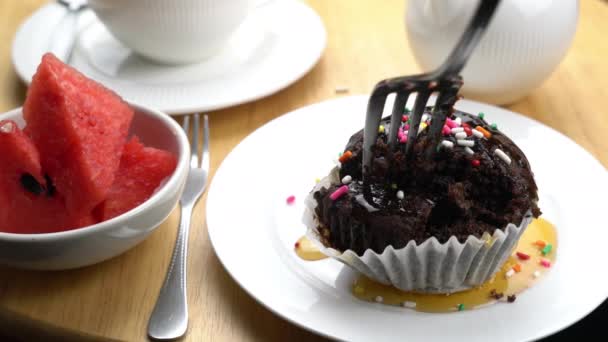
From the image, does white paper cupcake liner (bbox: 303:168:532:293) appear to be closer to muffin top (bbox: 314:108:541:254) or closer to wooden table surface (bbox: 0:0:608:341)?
muffin top (bbox: 314:108:541:254)

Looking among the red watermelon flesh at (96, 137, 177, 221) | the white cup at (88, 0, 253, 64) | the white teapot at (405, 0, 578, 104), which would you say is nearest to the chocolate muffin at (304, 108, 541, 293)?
the red watermelon flesh at (96, 137, 177, 221)

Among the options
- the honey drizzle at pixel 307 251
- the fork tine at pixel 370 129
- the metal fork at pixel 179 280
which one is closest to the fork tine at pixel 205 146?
the metal fork at pixel 179 280

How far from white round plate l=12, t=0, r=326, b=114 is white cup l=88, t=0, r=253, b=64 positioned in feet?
0.19

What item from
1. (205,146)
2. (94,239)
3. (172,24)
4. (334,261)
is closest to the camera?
(94,239)

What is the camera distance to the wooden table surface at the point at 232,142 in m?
1.00

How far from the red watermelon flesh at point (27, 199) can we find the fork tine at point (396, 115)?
49cm

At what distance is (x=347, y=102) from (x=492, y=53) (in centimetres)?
32

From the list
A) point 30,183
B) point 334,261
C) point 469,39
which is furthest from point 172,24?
point 469,39

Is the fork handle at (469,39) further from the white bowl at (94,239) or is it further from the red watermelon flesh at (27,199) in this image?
the red watermelon flesh at (27,199)

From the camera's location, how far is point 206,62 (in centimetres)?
171

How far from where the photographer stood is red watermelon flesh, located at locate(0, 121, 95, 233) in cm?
103

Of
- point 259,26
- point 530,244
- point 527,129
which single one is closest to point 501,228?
point 530,244

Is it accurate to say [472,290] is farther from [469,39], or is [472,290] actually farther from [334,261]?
[469,39]

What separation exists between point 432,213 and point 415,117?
150mm
